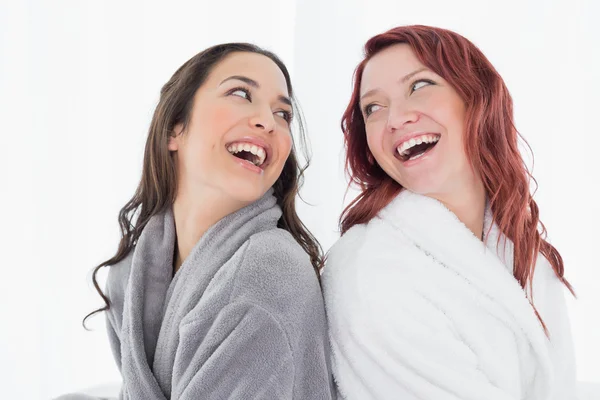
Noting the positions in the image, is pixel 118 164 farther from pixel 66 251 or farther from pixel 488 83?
pixel 488 83

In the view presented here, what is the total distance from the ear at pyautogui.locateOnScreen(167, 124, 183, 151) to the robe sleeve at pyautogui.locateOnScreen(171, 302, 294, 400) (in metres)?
0.54

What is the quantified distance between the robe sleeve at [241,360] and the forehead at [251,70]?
1.98ft

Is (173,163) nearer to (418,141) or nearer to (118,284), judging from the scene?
(118,284)

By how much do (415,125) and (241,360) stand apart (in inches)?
25.8

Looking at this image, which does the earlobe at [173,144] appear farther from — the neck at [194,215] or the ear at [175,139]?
the neck at [194,215]

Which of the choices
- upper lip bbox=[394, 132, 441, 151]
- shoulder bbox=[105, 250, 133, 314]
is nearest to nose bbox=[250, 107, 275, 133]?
upper lip bbox=[394, 132, 441, 151]

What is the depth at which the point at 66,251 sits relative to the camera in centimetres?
217

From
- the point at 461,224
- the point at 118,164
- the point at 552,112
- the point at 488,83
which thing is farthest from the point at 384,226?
the point at 118,164

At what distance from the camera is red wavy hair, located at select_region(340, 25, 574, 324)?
1346 millimetres

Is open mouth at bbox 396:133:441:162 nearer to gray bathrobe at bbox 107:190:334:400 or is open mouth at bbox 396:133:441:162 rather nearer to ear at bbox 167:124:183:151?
gray bathrobe at bbox 107:190:334:400

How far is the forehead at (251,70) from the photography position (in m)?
1.45

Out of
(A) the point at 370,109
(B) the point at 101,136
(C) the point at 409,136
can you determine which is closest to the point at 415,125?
(C) the point at 409,136

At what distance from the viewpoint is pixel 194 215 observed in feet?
4.79

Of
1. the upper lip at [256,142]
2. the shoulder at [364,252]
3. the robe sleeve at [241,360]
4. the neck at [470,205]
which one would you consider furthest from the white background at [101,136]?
the robe sleeve at [241,360]
